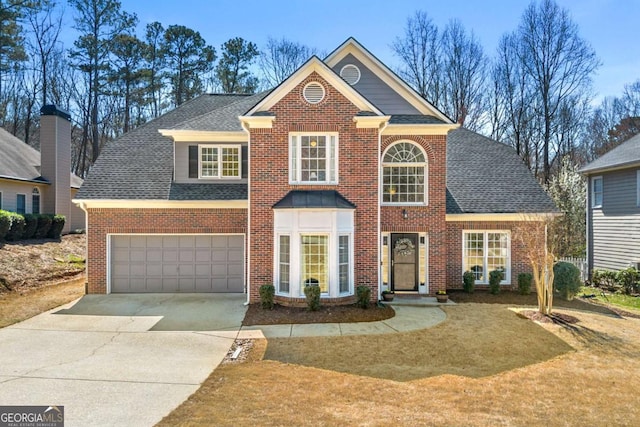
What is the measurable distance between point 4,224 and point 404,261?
17.5 meters

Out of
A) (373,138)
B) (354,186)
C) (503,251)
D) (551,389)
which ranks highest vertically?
(373,138)

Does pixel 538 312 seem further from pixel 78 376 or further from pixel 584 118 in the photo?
pixel 584 118

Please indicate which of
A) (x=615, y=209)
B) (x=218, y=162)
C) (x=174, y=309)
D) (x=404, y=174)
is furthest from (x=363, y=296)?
(x=615, y=209)

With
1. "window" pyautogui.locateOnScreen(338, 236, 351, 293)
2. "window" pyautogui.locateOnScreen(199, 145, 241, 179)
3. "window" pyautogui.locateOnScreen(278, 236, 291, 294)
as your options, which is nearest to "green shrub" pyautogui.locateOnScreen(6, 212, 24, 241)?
"window" pyautogui.locateOnScreen(199, 145, 241, 179)

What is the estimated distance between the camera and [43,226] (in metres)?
19.9

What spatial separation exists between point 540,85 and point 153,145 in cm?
2695

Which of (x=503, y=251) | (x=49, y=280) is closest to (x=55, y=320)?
(x=49, y=280)

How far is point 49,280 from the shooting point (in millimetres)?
14891

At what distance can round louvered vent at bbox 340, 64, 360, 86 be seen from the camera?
44.4 feet

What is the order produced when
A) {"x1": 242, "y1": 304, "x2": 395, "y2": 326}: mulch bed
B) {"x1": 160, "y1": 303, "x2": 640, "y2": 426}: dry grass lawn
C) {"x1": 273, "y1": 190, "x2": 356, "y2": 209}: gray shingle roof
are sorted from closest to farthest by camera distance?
{"x1": 160, "y1": 303, "x2": 640, "y2": 426}: dry grass lawn < {"x1": 242, "y1": 304, "x2": 395, "y2": 326}: mulch bed < {"x1": 273, "y1": 190, "x2": 356, "y2": 209}: gray shingle roof

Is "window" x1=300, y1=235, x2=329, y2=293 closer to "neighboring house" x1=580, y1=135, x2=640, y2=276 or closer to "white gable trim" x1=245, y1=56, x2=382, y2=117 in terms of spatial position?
"white gable trim" x1=245, y1=56, x2=382, y2=117

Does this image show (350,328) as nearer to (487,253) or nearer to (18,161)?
(487,253)

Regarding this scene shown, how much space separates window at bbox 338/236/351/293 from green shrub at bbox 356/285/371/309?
45cm

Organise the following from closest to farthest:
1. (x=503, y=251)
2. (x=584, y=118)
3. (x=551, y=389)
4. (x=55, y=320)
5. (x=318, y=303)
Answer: (x=551, y=389) → (x=55, y=320) → (x=318, y=303) → (x=503, y=251) → (x=584, y=118)
